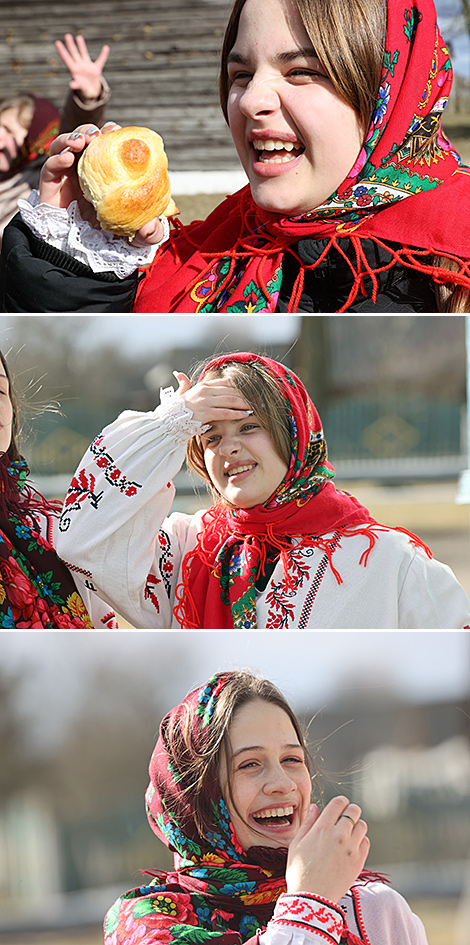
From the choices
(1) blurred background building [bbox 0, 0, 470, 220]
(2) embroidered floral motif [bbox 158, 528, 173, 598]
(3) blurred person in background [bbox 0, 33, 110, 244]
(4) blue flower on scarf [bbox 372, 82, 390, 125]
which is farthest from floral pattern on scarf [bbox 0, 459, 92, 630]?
(1) blurred background building [bbox 0, 0, 470, 220]

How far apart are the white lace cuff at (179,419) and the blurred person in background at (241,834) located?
288 millimetres

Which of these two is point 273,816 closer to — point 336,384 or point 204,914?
point 204,914

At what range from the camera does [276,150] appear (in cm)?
94

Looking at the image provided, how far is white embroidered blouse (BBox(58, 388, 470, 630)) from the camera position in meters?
0.90

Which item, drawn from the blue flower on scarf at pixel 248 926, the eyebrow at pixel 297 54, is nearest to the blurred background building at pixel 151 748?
the blue flower on scarf at pixel 248 926

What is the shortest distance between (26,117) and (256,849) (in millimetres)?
1647

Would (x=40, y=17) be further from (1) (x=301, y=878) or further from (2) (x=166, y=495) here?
(1) (x=301, y=878)

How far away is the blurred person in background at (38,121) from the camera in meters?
1.76

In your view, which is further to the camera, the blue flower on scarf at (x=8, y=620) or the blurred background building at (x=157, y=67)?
the blurred background building at (x=157, y=67)

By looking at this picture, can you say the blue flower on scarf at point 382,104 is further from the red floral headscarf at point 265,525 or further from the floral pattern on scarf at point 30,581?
the floral pattern on scarf at point 30,581

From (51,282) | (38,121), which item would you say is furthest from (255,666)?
(38,121)

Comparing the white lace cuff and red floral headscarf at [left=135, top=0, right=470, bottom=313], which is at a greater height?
red floral headscarf at [left=135, top=0, right=470, bottom=313]

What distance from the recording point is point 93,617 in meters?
0.98

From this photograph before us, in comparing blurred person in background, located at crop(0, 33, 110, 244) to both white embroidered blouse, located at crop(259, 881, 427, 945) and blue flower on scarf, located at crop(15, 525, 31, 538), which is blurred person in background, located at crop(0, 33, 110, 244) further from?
white embroidered blouse, located at crop(259, 881, 427, 945)
